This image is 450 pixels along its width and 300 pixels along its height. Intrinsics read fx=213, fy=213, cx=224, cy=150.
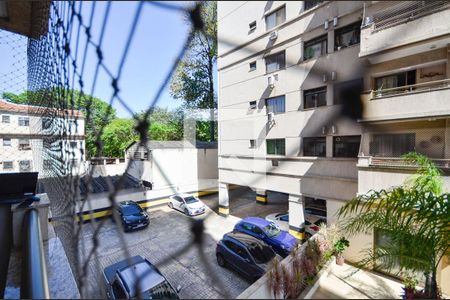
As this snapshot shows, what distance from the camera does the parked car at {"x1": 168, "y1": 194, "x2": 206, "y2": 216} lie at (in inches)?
194

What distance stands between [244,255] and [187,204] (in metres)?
2.65

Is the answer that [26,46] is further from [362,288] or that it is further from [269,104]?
[362,288]

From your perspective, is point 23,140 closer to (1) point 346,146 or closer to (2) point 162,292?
(2) point 162,292

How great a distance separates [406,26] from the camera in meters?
2.43

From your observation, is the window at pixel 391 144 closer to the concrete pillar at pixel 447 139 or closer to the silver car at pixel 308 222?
the concrete pillar at pixel 447 139

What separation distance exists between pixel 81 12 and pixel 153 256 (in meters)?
3.68

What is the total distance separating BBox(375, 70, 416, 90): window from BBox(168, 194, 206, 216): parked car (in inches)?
152

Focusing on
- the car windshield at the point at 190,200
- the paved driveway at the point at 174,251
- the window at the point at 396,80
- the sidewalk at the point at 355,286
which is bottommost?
the paved driveway at the point at 174,251

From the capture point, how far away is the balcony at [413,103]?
230cm

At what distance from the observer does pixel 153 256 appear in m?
3.43

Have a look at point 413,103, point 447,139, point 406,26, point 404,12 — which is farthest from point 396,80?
point 447,139

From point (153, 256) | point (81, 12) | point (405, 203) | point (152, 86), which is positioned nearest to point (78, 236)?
point (152, 86)

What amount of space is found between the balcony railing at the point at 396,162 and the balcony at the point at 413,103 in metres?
0.50

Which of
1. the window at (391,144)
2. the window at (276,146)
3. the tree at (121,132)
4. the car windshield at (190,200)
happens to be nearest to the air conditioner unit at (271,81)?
the window at (276,146)
